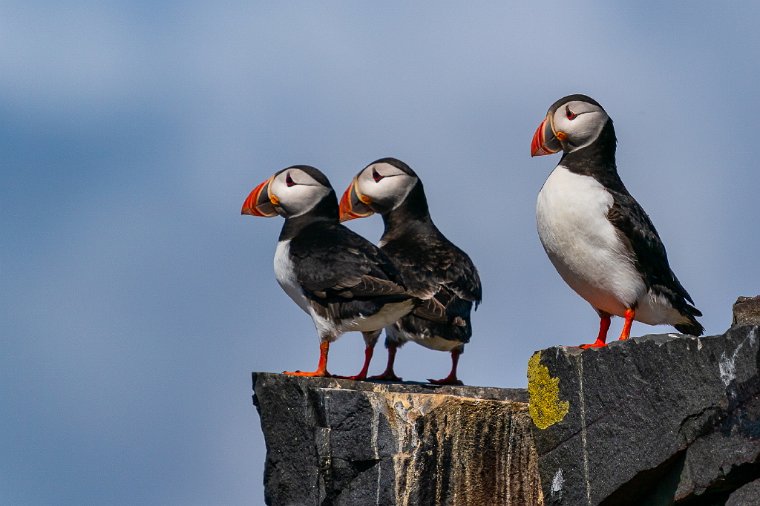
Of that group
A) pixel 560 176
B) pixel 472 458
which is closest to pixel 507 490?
pixel 472 458

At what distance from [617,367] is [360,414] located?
1523 mm

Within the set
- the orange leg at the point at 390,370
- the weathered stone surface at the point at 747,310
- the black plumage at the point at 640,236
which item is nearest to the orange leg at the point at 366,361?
the orange leg at the point at 390,370

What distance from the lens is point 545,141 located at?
830 cm

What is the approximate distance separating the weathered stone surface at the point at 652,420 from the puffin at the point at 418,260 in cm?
192

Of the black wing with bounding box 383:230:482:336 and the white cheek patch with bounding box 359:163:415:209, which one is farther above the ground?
the white cheek patch with bounding box 359:163:415:209

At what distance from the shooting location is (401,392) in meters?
7.38

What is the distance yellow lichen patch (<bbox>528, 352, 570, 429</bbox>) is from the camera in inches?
249

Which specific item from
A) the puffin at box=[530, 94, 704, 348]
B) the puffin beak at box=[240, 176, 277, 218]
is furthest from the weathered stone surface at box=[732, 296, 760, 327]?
the puffin beak at box=[240, 176, 277, 218]

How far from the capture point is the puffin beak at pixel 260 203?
930 centimetres

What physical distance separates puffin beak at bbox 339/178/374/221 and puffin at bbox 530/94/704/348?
6.95 ft

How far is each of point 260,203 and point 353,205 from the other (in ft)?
2.62

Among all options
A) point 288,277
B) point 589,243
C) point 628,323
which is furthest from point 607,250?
point 288,277

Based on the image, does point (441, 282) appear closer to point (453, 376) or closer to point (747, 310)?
point (453, 376)

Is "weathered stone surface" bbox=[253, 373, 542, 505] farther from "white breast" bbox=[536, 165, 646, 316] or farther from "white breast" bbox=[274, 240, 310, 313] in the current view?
"white breast" bbox=[274, 240, 310, 313]
